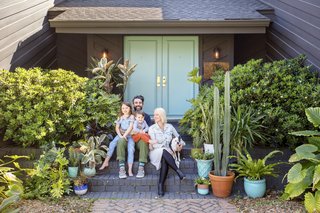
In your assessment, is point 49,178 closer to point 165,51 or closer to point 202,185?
point 202,185

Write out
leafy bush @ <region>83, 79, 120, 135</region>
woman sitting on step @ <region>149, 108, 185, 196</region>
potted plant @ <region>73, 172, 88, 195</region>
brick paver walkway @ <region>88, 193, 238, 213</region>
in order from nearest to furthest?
1. brick paver walkway @ <region>88, 193, 238, 213</region>
2. potted plant @ <region>73, 172, 88, 195</region>
3. woman sitting on step @ <region>149, 108, 185, 196</region>
4. leafy bush @ <region>83, 79, 120, 135</region>

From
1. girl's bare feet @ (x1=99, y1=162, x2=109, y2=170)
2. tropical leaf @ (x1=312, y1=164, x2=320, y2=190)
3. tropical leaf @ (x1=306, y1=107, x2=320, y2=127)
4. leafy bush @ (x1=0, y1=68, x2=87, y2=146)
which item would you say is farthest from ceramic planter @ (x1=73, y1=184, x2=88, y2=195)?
tropical leaf @ (x1=306, y1=107, x2=320, y2=127)

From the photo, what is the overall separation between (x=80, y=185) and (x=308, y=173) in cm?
332

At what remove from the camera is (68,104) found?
22.2 feet

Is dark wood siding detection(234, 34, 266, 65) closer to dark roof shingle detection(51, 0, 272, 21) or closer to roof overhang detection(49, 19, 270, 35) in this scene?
dark roof shingle detection(51, 0, 272, 21)

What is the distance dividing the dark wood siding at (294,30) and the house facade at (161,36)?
0.02 metres

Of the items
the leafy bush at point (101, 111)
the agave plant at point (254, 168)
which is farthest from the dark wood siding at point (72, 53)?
the agave plant at point (254, 168)

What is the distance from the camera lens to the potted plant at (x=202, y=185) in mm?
6176

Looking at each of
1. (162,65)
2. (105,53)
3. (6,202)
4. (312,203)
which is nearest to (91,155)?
(6,202)

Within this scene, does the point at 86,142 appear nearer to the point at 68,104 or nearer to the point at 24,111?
the point at 68,104

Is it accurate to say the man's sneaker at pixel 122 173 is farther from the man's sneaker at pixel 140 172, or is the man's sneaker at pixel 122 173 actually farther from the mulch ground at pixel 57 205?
the mulch ground at pixel 57 205

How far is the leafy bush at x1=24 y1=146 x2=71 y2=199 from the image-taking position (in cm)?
581

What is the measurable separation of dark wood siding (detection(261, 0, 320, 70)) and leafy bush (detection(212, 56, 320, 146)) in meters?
0.57

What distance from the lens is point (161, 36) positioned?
9273 mm
